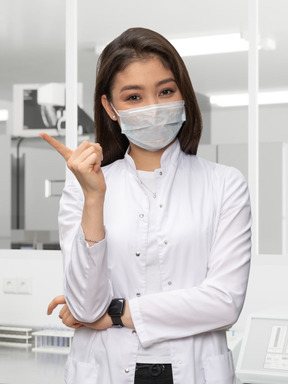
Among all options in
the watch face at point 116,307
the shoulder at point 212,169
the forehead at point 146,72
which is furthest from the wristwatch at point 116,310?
the forehead at point 146,72

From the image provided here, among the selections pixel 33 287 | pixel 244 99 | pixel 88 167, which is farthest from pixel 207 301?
pixel 244 99

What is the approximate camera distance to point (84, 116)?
3.56 m

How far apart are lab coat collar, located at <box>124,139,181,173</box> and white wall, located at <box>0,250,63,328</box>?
1677 millimetres

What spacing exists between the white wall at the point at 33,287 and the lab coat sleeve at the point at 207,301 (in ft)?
5.81

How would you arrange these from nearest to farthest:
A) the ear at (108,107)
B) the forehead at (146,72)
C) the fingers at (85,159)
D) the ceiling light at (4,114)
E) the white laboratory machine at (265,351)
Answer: the fingers at (85,159) → the forehead at (146,72) → the ear at (108,107) → the white laboratory machine at (265,351) → the ceiling light at (4,114)

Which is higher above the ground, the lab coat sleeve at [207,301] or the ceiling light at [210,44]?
the ceiling light at [210,44]

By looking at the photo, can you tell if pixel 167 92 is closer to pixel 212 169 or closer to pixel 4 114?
pixel 212 169

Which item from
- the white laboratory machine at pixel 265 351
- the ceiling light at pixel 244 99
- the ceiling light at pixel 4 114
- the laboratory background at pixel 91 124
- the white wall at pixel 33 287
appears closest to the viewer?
the white laboratory machine at pixel 265 351

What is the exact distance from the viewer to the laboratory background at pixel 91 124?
284cm

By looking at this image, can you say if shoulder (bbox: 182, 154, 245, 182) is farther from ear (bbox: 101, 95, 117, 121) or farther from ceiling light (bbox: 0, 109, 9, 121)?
ceiling light (bbox: 0, 109, 9, 121)

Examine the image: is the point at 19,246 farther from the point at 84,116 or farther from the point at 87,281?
the point at 87,281

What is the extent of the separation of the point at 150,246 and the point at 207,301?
0.16 m

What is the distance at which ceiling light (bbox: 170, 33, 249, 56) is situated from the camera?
12.3 ft

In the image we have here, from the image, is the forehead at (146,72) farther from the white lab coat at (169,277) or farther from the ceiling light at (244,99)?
the ceiling light at (244,99)
